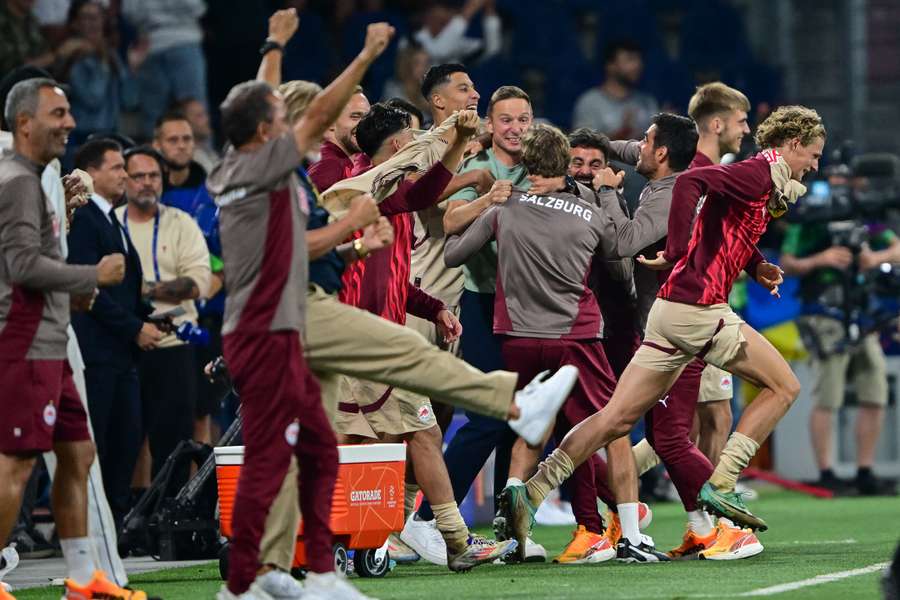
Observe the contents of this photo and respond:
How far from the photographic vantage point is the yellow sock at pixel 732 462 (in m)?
8.00

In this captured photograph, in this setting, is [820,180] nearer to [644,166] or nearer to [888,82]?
[888,82]

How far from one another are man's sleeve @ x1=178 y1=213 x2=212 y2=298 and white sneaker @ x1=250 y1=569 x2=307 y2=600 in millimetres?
4488

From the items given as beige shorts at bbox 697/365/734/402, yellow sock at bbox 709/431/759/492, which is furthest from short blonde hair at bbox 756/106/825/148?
beige shorts at bbox 697/365/734/402

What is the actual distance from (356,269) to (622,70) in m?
8.18

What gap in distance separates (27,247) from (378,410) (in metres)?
2.36

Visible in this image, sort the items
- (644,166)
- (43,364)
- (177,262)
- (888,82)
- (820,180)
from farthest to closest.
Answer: (888,82), (820,180), (177,262), (644,166), (43,364)

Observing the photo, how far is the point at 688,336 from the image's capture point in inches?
315

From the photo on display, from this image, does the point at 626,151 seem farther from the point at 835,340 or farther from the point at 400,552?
the point at 835,340

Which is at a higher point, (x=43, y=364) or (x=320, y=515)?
(x=43, y=364)

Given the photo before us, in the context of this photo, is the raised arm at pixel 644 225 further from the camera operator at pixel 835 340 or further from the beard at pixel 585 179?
the camera operator at pixel 835 340

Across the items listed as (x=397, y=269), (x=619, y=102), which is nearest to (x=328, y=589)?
(x=397, y=269)

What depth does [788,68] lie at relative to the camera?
57.7 ft

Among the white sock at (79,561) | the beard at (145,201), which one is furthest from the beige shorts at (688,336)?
the beard at (145,201)

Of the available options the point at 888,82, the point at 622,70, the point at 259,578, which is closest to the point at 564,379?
the point at 259,578
